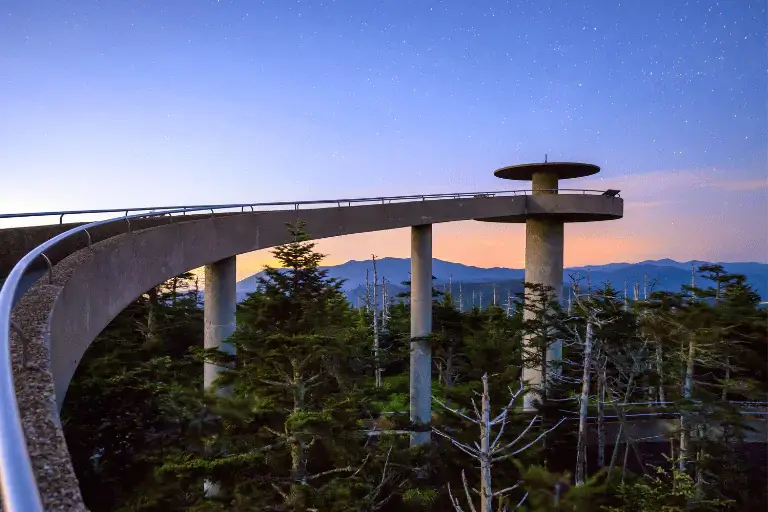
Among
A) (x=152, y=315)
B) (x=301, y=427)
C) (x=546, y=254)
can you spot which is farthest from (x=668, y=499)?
(x=152, y=315)

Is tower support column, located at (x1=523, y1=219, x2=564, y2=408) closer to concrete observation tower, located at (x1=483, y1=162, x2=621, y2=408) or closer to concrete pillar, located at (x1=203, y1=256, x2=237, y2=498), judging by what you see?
concrete observation tower, located at (x1=483, y1=162, x2=621, y2=408)

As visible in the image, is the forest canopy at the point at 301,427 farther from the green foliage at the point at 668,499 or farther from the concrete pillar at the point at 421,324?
the concrete pillar at the point at 421,324

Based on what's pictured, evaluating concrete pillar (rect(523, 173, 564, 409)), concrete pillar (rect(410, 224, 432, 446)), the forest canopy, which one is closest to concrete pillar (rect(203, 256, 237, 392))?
the forest canopy

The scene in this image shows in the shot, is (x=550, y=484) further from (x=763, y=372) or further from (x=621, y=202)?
(x=621, y=202)

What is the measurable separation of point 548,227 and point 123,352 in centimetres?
1927

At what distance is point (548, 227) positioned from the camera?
24906mm

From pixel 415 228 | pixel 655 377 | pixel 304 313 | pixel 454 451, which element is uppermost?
pixel 415 228

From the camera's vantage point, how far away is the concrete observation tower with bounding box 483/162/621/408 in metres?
24.0

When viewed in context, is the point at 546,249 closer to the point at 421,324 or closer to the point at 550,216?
the point at 550,216

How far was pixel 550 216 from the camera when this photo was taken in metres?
24.8

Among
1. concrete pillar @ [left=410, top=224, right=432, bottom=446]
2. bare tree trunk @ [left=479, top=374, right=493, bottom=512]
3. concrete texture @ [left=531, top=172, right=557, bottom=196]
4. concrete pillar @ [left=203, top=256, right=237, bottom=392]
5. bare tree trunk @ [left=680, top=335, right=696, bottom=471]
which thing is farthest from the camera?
concrete texture @ [left=531, top=172, right=557, bottom=196]

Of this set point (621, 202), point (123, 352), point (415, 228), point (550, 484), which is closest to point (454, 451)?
point (415, 228)

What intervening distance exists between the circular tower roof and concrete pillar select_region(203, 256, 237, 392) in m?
15.9

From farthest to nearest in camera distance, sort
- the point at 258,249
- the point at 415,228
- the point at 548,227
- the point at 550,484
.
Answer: the point at 548,227
the point at 415,228
the point at 258,249
the point at 550,484
